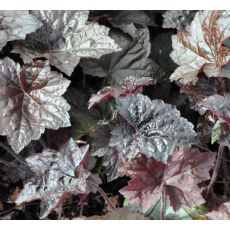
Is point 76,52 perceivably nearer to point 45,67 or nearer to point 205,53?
point 45,67

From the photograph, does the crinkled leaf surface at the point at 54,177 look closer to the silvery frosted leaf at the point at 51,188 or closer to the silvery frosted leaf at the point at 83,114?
the silvery frosted leaf at the point at 51,188

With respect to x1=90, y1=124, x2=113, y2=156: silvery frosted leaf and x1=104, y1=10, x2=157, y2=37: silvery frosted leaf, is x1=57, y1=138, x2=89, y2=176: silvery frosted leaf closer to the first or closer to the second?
x1=90, y1=124, x2=113, y2=156: silvery frosted leaf

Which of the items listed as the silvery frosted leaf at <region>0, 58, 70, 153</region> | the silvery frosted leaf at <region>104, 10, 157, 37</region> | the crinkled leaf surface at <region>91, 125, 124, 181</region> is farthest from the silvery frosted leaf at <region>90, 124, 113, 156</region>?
the silvery frosted leaf at <region>104, 10, 157, 37</region>

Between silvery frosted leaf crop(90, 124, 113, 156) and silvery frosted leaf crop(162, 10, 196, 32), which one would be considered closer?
silvery frosted leaf crop(90, 124, 113, 156)

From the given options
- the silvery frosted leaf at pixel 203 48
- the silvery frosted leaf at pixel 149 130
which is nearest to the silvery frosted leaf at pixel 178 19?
the silvery frosted leaf at pixel 203 48
